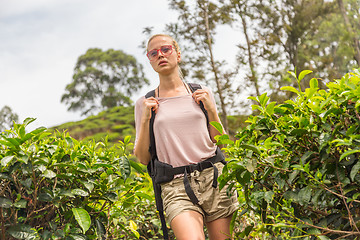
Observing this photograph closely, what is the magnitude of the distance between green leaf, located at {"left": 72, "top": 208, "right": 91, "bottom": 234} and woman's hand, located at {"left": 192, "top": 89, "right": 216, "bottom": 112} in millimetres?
993

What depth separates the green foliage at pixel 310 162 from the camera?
1559 millimetres

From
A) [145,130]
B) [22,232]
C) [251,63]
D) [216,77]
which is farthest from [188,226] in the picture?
[251,63]

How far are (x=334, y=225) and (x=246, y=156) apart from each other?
1.53ft

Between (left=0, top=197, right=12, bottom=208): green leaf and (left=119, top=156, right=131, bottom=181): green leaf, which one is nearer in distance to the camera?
(left=0, top=197, right=12, bottom=208): green leaf

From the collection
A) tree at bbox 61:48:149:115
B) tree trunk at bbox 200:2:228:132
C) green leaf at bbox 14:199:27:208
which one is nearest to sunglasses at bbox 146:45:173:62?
green leaf at bbox 14:199:27:208

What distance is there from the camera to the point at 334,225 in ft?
5.31

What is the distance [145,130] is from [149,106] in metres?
0.16

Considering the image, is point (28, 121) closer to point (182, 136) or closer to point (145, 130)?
point (145, 130)

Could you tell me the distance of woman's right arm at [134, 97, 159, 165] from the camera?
2.43 metres

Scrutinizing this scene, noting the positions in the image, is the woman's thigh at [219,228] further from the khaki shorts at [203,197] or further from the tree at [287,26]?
the tree at [287,26]

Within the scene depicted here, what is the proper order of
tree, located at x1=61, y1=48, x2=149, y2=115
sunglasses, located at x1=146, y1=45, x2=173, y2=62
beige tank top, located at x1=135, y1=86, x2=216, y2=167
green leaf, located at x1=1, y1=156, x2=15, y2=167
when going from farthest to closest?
1. tree, located at x1=61, y1=48, x2=149, y2=115
2. sunglasses, located at x1=146, y1=45, x2=173, y2=62
3. beige tank top, located at x1=135, y1=86, x2=216, y2=167
4. green leaf, located at x1=1, y1=156, x2=15, y2=167

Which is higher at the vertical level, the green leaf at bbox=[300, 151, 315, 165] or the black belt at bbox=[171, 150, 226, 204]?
the green leaf at bbox=[300, 151, 315, 165]

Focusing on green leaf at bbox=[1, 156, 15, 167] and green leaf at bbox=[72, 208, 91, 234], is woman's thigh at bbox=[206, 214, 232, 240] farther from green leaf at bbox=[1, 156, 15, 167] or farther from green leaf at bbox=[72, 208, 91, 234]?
green leaf at bbox=[1, 156, 15, 167]

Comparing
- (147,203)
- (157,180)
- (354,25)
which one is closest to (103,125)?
(354,25)
